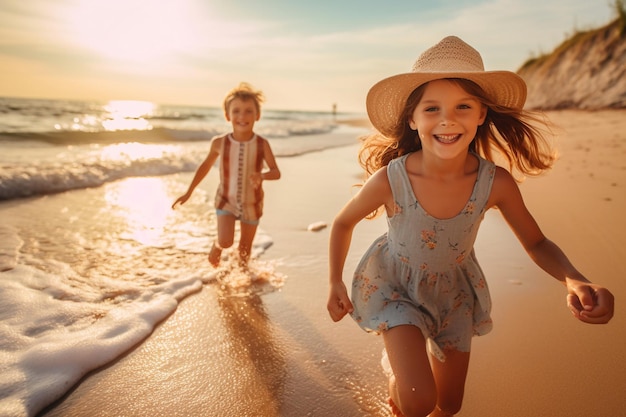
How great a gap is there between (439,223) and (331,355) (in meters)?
1.11

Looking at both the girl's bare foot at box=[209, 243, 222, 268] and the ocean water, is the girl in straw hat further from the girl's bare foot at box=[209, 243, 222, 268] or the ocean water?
the girl's bare foot at box=[209, 243, 222, 268]

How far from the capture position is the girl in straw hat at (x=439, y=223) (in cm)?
207

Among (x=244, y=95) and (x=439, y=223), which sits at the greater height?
(x=244, y=95)

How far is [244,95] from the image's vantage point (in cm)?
443

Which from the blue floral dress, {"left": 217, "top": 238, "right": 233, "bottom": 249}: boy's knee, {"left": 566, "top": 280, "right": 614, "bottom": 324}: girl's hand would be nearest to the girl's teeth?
the blue floral dress

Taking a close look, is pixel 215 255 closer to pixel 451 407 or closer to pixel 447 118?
pixel 451 407

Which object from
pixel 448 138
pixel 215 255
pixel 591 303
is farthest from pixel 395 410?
pixel 215 255

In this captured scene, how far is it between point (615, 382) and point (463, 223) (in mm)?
1178

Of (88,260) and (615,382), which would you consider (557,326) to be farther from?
(88,260)

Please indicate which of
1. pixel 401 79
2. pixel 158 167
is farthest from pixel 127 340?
pixel 158 167

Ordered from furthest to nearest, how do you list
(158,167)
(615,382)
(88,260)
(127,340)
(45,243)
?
1. (158,167)
2. (45,243)
3. (88,260)
4. (127,340)
5. (615,382)

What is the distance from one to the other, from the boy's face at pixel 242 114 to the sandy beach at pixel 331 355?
132cm

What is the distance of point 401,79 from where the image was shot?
218 cm

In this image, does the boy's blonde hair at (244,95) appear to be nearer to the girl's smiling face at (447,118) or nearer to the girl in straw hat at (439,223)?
the girl in straw hat at (439,223)
